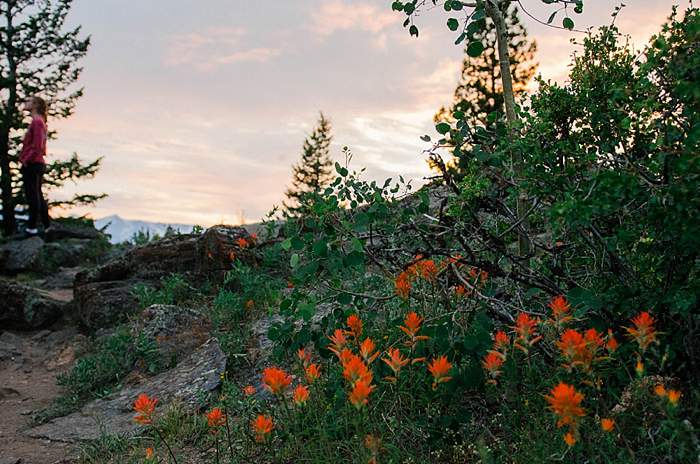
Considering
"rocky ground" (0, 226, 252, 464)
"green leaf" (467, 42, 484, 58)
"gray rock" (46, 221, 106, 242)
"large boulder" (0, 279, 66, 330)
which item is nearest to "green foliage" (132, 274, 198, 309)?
"rocky ground" (0, 226, 252, 464)

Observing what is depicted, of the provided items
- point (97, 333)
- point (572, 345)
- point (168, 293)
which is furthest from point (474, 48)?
point (97, 333)

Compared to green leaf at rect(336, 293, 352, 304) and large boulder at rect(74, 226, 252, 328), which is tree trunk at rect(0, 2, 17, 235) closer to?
large boulder at rect(74, 226, 252, 328)

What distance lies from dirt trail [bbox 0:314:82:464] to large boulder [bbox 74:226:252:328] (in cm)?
64

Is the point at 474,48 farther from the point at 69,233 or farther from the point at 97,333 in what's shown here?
the point at 69,233

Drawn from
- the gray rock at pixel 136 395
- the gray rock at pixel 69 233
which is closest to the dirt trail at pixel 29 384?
the gray rock at pixel 136 395

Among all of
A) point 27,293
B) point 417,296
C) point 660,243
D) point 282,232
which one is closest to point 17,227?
point 27,293

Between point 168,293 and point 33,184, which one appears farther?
point 33,184

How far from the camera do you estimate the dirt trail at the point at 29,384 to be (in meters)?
5.32

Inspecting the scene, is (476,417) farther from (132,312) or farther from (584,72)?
(132,312)

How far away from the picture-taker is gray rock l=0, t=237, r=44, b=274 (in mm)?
15195

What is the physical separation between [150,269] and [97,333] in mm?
1425

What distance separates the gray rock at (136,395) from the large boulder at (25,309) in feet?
15.3

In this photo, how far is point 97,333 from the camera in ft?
28.9

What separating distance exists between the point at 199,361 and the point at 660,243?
439 centimetres
